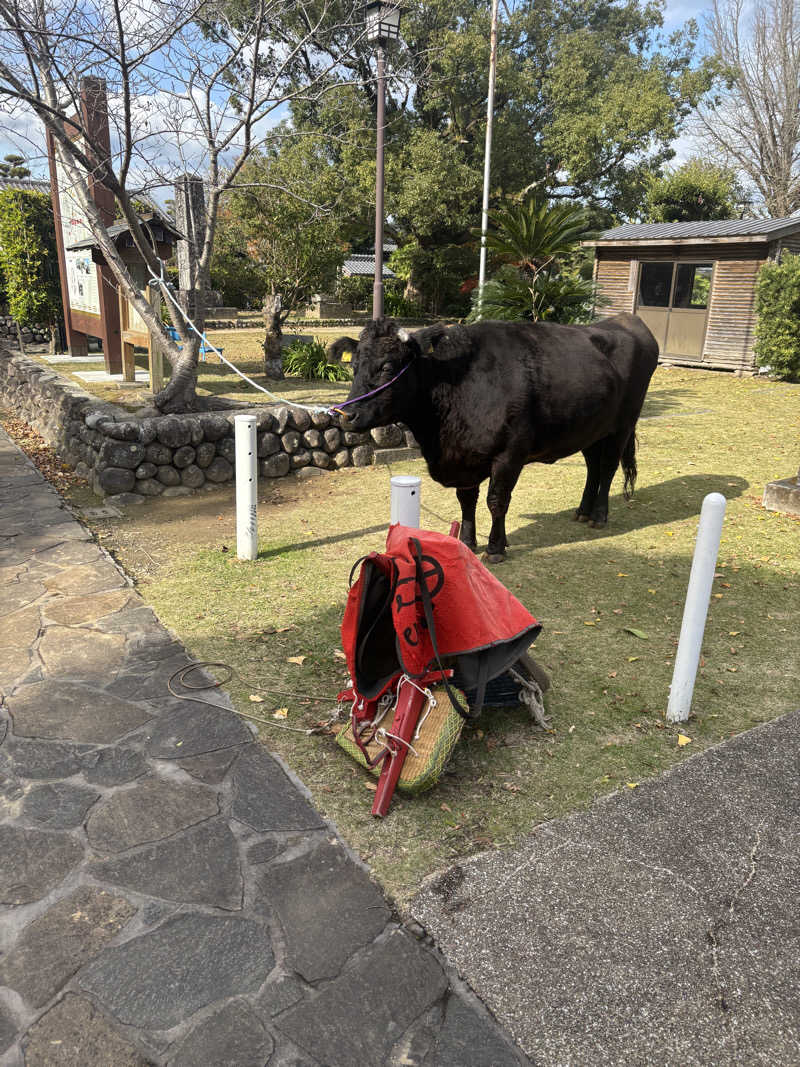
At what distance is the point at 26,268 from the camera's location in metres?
16.8

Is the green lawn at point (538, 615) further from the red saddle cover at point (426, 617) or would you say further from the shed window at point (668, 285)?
the shed window at point (668, 285)

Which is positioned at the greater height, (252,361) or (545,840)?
(252,361)

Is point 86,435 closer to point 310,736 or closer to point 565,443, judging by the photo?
point 565,443

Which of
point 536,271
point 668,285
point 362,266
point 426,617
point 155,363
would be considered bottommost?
point 426,617

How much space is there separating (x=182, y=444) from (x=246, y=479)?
7.47 feet

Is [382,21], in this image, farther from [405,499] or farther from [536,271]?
[405,499]

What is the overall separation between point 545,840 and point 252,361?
14.0 m

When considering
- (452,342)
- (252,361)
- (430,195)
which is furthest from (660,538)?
(430,195)

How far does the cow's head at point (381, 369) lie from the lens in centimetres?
537

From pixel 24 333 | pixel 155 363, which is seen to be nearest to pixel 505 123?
pixel 24 333

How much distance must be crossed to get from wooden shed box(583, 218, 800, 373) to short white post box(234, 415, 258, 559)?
1310 centimetres

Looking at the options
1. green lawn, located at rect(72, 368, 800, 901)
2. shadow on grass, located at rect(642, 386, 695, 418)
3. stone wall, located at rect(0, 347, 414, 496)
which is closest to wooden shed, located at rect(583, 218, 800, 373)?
shadow on grass, located at rect(642, 386, 695, 418)

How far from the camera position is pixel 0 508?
7402 mm

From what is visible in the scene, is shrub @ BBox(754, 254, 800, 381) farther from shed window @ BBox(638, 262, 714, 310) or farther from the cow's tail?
the cow's tail
